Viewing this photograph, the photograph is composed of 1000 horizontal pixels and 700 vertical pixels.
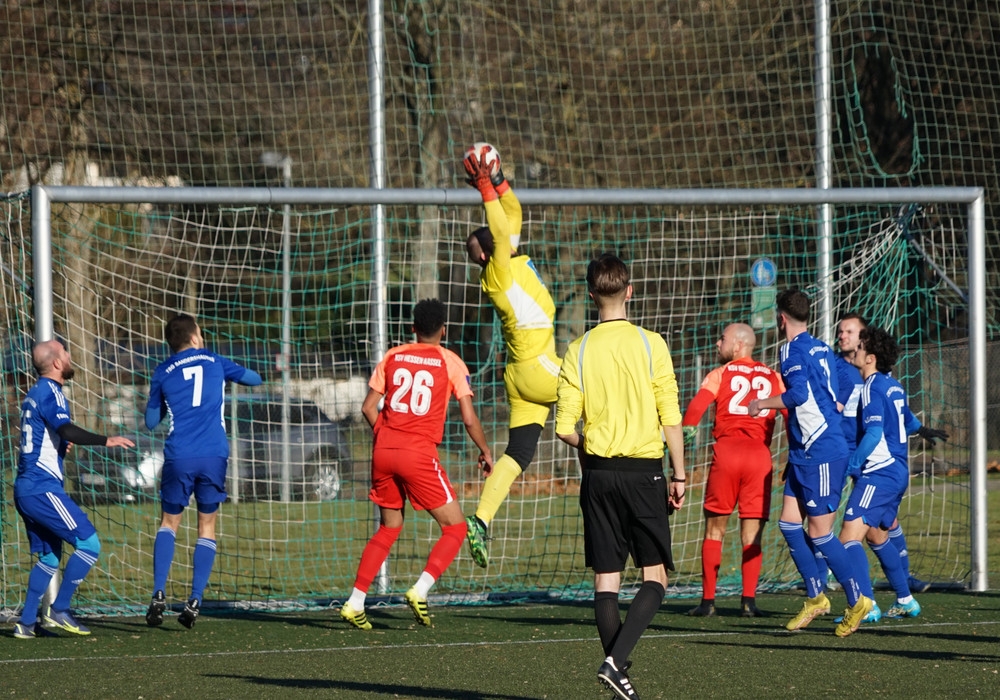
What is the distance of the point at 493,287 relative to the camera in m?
7.50

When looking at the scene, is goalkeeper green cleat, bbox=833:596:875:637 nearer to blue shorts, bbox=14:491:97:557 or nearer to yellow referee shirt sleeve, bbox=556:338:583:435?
yellow referee shirt sleeve, bbox=556:338:583:435

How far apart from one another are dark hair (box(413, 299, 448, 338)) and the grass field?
5.79ft

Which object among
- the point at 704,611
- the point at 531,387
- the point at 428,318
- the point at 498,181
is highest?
the point at 498,181

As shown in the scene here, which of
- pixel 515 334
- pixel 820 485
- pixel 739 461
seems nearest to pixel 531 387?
pixel 515 334

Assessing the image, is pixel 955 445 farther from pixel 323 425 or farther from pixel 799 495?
pixel 323 425

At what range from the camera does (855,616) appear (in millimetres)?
7051

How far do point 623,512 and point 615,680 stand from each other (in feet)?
2.20

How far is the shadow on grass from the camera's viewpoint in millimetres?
5633

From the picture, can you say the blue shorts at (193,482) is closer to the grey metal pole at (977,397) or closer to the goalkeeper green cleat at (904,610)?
the goalkeeper green cleat at (904,610)

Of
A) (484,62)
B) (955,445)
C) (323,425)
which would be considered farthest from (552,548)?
(484,62)

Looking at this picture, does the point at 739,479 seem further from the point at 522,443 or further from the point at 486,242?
the point at 486,242

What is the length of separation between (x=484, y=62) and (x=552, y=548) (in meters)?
7.01

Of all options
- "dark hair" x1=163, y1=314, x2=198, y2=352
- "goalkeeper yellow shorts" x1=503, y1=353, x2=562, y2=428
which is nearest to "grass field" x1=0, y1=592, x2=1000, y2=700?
"goalkeeper yellow shorts" x1=503, y1=353, x2=562, y2=428

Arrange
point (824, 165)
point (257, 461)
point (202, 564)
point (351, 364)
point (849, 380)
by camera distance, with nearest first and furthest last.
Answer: point (202, 564), point (849, 380), point (257, 461), point (824, 165), point (351, 364)
